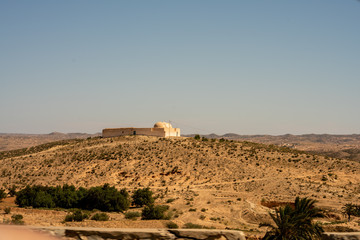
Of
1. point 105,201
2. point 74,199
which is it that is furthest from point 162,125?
point 105,201

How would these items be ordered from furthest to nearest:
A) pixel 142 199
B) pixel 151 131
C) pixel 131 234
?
pixel 151 131 → pixel 142 199 → pixel 131 234

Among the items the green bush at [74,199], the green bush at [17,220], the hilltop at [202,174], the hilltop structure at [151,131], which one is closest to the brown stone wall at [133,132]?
the hilltop structure at [151,131]

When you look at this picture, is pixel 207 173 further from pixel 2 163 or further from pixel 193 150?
pixel 2 163

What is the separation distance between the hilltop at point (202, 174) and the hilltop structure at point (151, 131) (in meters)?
2.12

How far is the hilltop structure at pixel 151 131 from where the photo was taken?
56.0 m

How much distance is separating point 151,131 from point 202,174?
62.5ft

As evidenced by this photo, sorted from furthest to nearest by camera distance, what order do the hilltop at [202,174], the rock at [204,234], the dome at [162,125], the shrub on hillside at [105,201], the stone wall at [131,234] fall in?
1. the dome at [162,125]
2. the hilltop at [202,174]
3. the shrub on hillside at [105,201]
4. the rock at [204,234]
5. the stone wall at [131,234]

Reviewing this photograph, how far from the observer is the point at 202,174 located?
39969 millimetres

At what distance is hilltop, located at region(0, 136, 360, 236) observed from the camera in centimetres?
2730

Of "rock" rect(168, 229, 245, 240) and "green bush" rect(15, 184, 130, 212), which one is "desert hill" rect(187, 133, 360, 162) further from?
"rock" rect(168, 229, 245, 240)

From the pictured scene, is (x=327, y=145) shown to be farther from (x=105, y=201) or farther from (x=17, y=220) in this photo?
(x=17, y=220)

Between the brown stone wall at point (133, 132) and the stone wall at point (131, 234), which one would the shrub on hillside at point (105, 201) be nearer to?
the stone wall at point (131, 234)

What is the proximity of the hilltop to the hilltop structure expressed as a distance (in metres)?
2.12

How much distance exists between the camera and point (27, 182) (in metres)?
39.3
